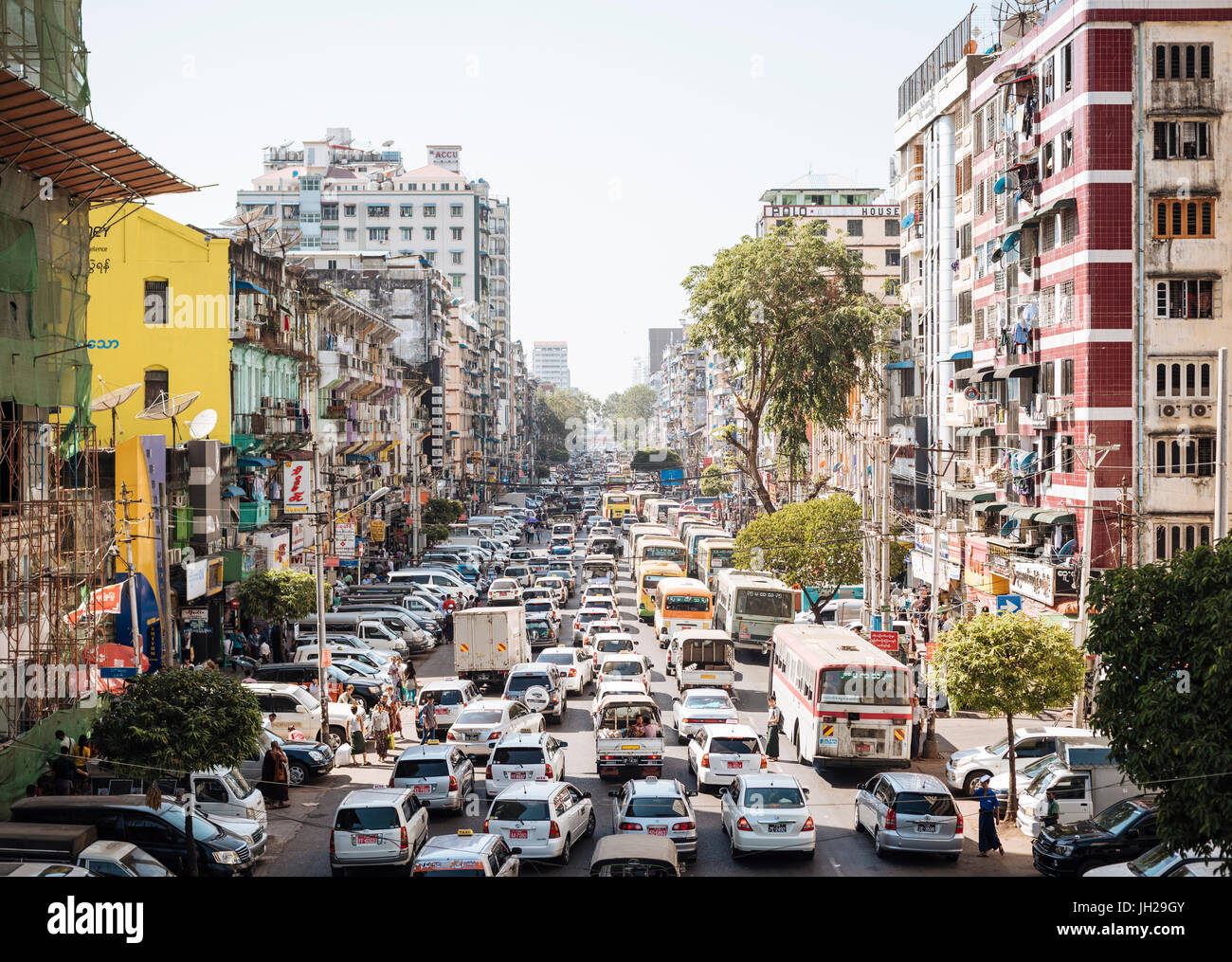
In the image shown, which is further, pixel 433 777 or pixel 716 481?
pixel 716 481

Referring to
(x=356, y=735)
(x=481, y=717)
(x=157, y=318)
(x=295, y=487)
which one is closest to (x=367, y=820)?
(x=481, y=717)

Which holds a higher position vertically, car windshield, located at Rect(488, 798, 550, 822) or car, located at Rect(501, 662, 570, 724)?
car windshield, located at Rect(488, 798, 550, 822)

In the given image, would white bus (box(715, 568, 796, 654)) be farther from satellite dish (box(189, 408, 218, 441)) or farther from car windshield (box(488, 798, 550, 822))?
car windshield (box(488, 798, 550, 822))

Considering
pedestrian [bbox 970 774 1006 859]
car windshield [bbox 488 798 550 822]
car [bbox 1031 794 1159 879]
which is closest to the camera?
car [bbox 1031 794 1159 879]

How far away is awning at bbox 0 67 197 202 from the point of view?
2350 cm

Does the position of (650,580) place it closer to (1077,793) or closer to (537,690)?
(537,690)

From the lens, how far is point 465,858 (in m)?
17.0

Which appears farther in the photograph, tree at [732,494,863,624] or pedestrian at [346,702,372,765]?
tree at [732,494,863,624]

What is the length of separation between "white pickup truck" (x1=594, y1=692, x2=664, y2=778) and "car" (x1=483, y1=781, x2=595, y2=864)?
5.91 m

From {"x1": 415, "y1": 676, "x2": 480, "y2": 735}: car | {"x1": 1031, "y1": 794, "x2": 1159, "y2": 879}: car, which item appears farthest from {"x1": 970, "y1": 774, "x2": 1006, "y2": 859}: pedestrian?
{"x1": 415, "y1": 676, "x2": 480, "y2": 735}: car

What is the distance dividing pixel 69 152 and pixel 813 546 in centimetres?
3175

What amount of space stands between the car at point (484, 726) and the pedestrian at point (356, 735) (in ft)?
7.54

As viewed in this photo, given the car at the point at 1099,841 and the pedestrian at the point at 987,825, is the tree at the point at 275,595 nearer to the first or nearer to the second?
the pedestrian at the point at 987,825
